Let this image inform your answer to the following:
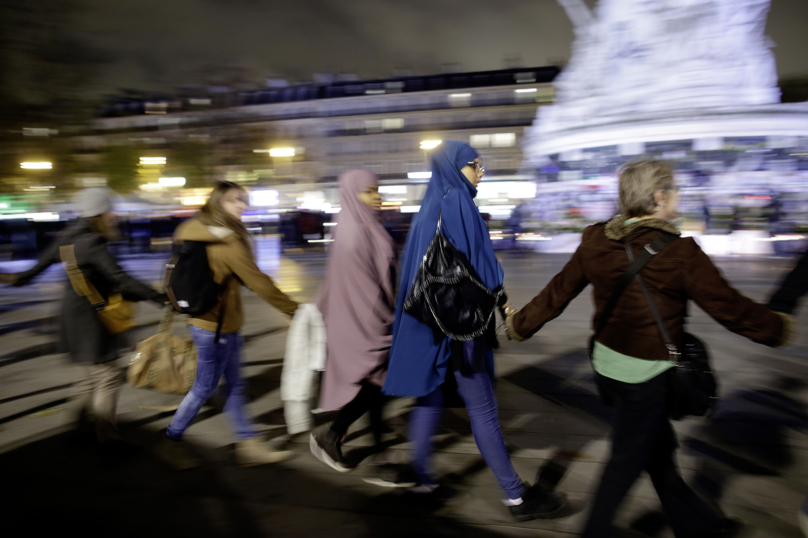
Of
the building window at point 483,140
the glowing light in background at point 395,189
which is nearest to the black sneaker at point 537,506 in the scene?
the glowing light in background at point 395,189

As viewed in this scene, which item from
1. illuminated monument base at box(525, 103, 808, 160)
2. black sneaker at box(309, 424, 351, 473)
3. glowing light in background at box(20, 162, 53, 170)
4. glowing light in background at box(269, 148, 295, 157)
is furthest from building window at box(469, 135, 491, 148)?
black sneaker at box(309, 424, 351, 473)

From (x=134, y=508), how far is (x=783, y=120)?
2581 centimetres

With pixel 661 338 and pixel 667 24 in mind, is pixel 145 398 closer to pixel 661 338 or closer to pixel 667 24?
pixel 661 338

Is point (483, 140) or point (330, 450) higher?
point (483, 140)

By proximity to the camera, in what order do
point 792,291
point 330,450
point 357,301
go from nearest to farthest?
point 792,291, point 357,301, point 330,450

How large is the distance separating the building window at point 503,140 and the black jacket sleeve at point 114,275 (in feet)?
214

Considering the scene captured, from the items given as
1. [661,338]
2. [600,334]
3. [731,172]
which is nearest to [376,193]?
[600,334]

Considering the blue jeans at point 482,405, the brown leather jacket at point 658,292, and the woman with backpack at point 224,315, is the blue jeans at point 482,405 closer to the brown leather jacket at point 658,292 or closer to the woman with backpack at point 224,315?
the brown leather jacket at point 658,292

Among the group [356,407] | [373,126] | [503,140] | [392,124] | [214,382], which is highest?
[392,124]

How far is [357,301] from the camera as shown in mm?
3225

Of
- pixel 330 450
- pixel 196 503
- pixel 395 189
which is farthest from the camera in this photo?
pixel 395 189

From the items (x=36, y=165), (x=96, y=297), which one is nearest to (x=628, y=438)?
(x=96, y=297)

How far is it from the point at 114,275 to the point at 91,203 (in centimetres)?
48

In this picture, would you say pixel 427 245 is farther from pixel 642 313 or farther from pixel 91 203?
pixel 91 203
